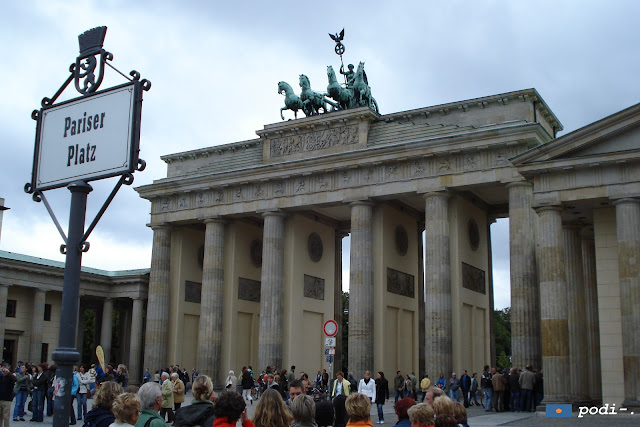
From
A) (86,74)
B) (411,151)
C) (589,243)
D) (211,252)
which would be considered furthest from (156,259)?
(86,74)

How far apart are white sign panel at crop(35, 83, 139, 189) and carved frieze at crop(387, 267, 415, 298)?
3724 cm

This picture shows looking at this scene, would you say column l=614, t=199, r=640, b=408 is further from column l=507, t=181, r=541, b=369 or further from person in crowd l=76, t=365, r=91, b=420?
person in crowd l=76, t=365, r=91, b=420

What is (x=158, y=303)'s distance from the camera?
162ft

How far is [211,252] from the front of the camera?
47.8 meters

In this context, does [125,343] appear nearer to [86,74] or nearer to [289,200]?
[289,200]

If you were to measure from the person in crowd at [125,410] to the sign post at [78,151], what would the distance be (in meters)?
0.49

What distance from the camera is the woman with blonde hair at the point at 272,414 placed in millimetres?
6504

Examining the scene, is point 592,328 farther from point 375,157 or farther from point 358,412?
point 358,412

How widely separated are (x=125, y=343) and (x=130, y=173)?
58.2 metres

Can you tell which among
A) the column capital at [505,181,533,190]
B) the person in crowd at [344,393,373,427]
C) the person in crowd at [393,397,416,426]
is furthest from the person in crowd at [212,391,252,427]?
the column capital at [505,181,533,190]

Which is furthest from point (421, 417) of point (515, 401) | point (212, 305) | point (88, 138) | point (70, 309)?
point (212, 305)

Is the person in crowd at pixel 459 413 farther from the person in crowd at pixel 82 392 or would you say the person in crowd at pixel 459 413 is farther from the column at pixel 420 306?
the column at pixel 420 306

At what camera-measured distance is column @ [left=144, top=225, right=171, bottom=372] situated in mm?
48609

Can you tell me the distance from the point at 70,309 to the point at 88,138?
1510 mm
